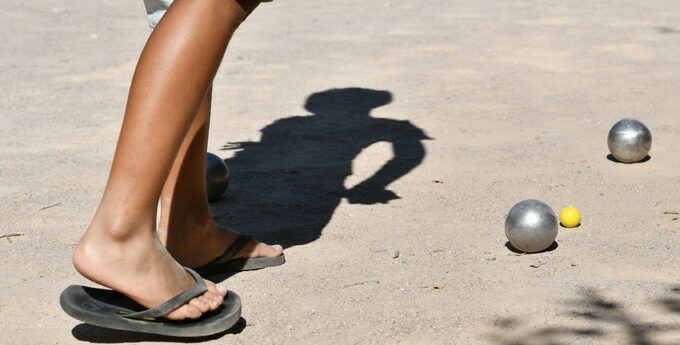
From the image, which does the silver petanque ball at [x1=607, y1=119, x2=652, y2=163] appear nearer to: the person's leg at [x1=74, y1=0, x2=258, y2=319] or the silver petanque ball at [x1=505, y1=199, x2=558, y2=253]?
the silver petanque ball at [x1=505, y1=199, x2=558, y2=253]

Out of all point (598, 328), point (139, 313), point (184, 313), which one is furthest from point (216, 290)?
point (598, 328)

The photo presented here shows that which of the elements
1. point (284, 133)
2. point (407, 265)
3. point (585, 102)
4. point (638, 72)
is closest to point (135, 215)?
point (407, 265)

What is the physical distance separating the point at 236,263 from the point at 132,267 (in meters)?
0.79

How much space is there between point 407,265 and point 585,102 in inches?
133

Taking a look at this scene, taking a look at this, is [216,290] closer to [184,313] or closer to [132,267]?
[184,313]

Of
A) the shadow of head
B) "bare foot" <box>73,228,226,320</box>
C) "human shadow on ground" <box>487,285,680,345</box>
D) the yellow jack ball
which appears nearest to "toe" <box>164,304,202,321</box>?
"bare foot" <box>73,228,226,320</box>

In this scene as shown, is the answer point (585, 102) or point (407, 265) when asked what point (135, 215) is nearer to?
point (407, 265)

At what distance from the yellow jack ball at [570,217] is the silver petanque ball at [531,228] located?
11.7 inches

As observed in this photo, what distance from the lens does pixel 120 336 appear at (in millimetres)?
3404

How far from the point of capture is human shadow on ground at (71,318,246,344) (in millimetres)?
3379

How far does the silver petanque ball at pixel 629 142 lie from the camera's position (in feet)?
18.1

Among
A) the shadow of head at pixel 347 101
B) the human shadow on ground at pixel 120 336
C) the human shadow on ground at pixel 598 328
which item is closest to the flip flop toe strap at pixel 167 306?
the human shadow on ground at pixel 120 336

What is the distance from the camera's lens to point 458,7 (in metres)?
11.0

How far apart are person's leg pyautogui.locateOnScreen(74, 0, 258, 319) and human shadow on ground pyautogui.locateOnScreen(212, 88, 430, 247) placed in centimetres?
117
